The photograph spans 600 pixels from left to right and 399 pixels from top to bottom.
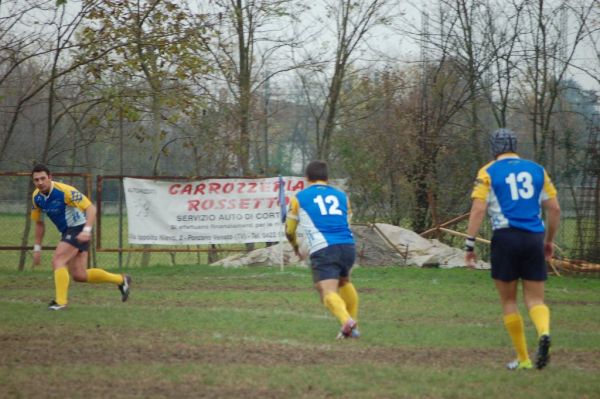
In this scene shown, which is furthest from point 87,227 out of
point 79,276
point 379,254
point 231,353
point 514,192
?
point 379,254

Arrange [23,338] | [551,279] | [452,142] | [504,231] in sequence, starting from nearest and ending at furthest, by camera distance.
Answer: [504,231] → [23,338] → [551,279] → [452,142]

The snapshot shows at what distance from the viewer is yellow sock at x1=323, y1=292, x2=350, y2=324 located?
31.8 feet

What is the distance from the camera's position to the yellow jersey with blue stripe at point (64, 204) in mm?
12625

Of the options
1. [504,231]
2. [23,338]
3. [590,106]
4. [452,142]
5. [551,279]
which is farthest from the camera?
[452,142]

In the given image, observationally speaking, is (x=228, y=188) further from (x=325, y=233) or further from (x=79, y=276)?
(x=325, y=233)

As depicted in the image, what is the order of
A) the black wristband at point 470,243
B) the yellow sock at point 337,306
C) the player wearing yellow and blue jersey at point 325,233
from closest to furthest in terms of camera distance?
1. the black wristband at point 470,243
2. the yellow sock at point 337,306
3. the player wearing yellow and blue jersey at point 325,233

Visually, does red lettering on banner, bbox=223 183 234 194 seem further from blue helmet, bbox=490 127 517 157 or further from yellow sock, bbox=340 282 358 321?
blue helmet, bbox=490 127 517 157

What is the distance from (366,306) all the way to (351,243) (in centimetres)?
353

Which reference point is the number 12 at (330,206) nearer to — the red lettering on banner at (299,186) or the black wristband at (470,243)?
the black wristband at (470,243)

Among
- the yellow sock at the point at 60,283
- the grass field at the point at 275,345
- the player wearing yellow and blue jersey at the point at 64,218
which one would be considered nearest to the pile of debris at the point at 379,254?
the grass field at the point at 275,345

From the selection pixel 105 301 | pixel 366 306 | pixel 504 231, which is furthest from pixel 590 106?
pixel 504 231

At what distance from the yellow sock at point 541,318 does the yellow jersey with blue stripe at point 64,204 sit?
647 cm

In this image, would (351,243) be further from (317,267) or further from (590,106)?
(590,106)

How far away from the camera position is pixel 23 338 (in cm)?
998
